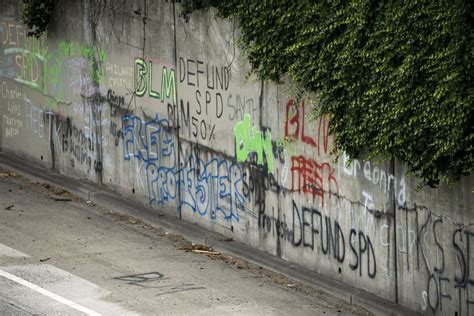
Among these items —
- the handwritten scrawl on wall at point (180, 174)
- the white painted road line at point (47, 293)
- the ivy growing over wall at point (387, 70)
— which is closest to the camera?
the ivy growing over wall at point (387, 70)

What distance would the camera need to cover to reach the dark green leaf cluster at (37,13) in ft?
61.5

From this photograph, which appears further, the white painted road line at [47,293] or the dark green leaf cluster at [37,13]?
the dark green leaf cluster at [37,13]

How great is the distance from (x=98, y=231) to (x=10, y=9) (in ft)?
17.0

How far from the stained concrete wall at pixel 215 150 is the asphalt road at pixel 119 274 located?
1.65ft

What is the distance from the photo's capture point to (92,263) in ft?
49.0

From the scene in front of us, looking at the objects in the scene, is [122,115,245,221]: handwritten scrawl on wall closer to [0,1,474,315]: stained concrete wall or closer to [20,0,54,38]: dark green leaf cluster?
[0,1,474,315]: stained concrete wall

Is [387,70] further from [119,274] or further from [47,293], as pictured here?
[47,293]

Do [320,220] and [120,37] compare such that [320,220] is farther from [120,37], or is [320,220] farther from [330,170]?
[120,37]

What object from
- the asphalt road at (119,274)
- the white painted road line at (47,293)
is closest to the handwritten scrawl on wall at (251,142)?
the asphalt road at (119,274)

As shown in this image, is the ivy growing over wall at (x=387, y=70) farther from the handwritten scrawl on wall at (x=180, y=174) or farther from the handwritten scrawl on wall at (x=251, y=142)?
the handwritten scrawl on wall at (x=180, y=174)

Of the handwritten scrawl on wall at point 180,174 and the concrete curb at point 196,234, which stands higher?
the handwritten scrawl on wall at point 180,174

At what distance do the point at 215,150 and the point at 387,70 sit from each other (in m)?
4.08

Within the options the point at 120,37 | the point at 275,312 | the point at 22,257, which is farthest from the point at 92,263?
the point at 120,37

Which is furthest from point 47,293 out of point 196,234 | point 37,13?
point 37,13
